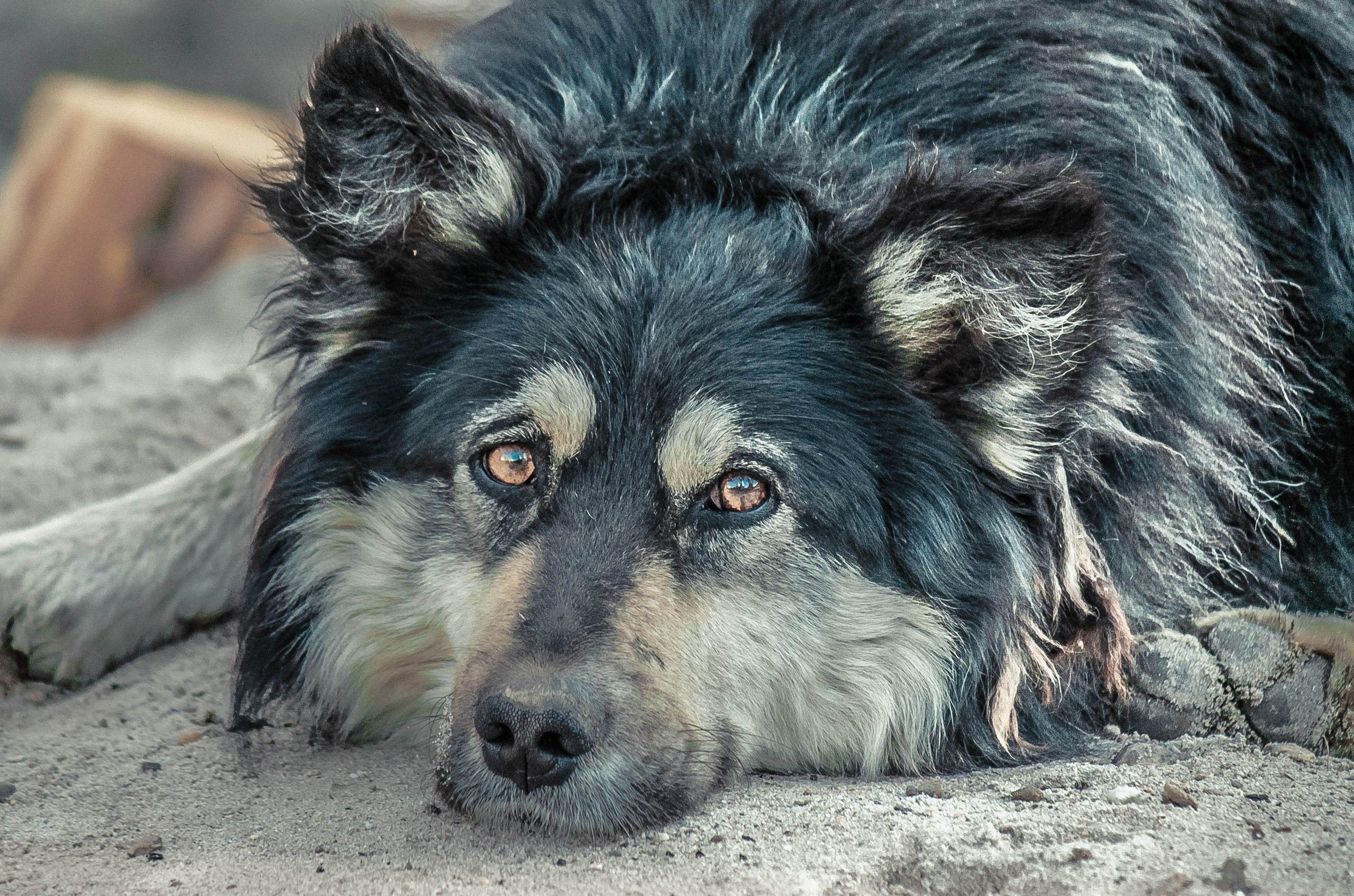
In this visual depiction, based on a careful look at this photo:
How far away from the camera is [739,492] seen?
2.79 m

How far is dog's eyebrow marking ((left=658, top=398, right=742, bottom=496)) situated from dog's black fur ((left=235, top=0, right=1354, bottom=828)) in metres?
0.04

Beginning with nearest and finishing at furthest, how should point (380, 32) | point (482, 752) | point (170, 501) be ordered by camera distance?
point (482, 752) → point (380, 32) → point (170, 501)

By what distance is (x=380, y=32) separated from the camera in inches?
107

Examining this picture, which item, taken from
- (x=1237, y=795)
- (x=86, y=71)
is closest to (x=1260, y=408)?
(x=1237, y=795)

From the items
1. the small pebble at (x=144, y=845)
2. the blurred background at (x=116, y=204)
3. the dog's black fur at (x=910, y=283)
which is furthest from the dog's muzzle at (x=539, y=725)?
the blurred background at (x=116, y=204)

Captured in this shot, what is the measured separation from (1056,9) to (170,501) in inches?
109

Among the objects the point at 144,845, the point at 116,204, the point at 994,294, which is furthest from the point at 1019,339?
the point at 116,204

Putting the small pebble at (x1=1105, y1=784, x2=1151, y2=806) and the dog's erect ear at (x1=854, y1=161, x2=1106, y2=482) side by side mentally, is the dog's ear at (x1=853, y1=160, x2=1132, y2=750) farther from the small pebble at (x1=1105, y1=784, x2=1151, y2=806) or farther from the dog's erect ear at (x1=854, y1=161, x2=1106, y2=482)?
the small pebble at (x1=1105, y1=784, x2=1151, y2=806)

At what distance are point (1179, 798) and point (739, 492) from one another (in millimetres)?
1059

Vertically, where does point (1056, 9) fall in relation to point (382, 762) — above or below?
above

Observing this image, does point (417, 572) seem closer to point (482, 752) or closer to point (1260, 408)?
point (482, 752)

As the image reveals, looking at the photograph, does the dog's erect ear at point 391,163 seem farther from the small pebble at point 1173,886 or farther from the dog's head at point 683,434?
the small pebble at point 1173,886

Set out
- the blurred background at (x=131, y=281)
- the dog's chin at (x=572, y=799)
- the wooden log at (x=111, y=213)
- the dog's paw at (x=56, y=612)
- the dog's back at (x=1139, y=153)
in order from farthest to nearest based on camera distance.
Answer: the wooden log at (x=111, y=213)
the blurred background at (x=131, y=281)
the dog's paw at (x=56, y=612)
the dog's back at (x=1139, y=153)
the dog's chin at (x=572, y=799)

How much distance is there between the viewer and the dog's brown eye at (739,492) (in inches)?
109
